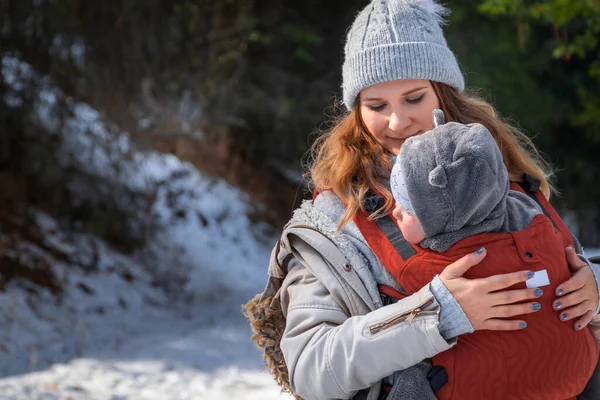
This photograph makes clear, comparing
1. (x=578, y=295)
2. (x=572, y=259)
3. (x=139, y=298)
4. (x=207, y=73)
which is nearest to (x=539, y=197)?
(x=572, y=259)

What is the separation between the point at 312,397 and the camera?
170 cm

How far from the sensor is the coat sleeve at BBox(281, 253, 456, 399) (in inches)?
61.7

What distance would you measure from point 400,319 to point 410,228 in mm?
198

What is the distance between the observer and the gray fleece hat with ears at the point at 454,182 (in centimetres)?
152

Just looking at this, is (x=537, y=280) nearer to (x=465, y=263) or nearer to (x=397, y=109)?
(x=465, y=263)

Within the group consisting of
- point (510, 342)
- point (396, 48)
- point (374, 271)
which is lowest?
point (510, 342)

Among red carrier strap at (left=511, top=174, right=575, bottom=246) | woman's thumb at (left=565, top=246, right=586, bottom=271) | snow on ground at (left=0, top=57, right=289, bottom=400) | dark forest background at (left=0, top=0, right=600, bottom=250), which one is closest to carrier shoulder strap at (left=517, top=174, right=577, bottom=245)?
red carrier strap at (left=511, top=174, right=575, bottom=246)

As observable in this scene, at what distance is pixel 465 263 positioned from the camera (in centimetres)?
157

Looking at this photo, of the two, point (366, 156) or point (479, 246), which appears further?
point (366, 156)

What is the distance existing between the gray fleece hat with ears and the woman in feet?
0.25

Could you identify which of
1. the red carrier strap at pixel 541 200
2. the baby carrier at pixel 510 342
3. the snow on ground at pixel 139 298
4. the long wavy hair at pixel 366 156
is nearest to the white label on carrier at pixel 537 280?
the baby carrier at pixel 510 342

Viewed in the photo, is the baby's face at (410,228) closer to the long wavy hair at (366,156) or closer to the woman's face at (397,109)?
the long wavy hair at (366,156)

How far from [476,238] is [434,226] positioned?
4.1 inches

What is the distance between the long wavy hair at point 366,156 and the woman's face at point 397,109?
5 centimetres
